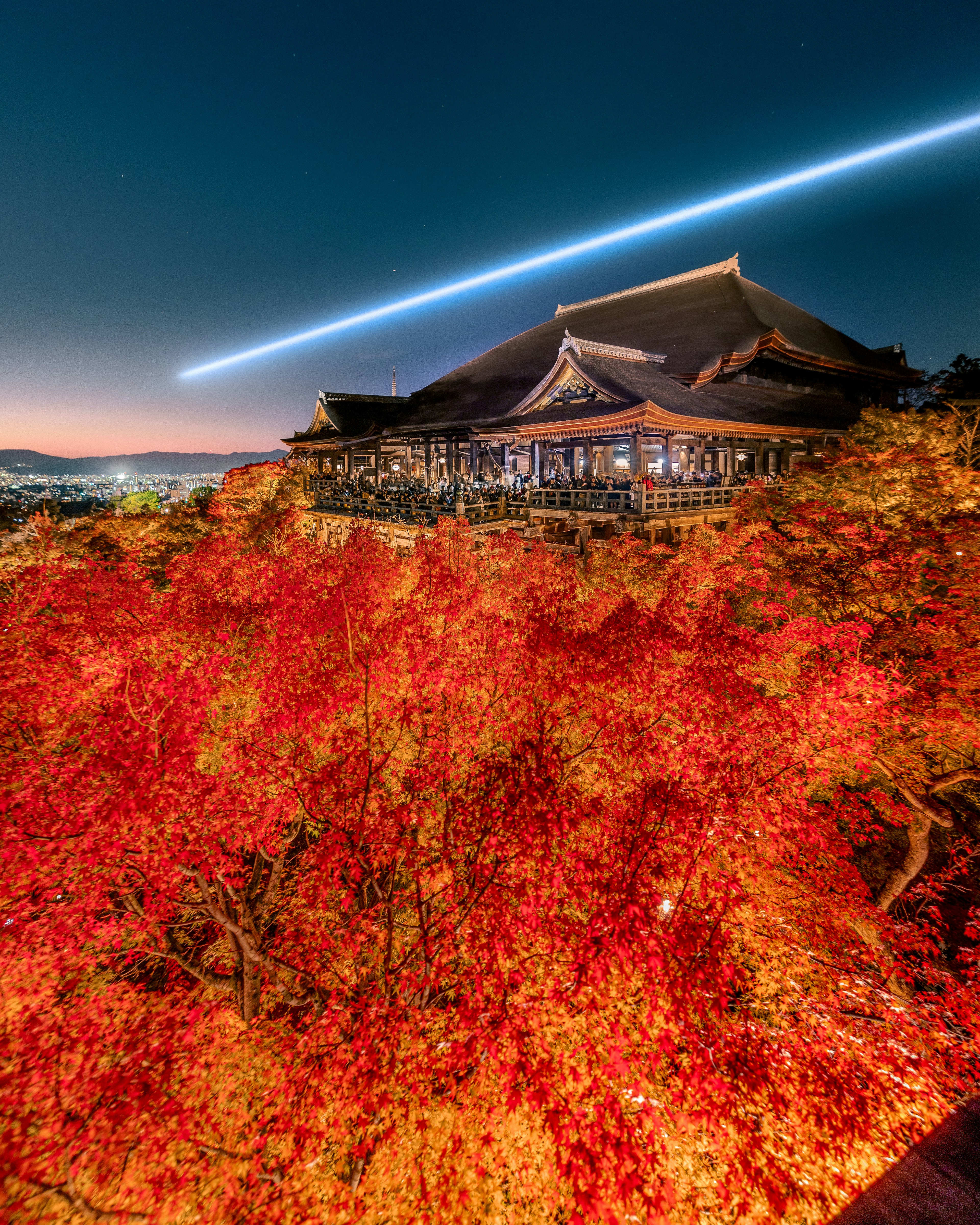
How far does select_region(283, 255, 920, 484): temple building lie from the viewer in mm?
19156

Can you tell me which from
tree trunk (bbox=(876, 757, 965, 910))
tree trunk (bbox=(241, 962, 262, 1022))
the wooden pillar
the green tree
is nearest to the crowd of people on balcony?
the wooden pillar

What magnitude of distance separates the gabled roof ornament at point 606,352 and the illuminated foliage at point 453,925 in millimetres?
11589

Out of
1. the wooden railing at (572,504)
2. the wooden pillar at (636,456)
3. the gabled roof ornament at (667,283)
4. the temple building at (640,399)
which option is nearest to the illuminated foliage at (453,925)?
the wooden railing at (572,504)

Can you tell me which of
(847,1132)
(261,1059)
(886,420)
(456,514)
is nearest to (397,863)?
(261,1059)

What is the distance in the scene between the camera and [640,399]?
1716 cm

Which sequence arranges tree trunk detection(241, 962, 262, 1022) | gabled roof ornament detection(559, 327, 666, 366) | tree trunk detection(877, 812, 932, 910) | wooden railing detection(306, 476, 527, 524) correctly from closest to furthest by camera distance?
tree trunk detection(241, 962, 262, 1022) < tree trunk detection(877, 812, 932, 910) < wooden railing detection(306, 476, 527, 524) < gabled roof ornament detection(559, 327, 666, 366)

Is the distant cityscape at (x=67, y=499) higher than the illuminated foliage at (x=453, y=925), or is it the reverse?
the distant cityscape at (x=67, y=499)

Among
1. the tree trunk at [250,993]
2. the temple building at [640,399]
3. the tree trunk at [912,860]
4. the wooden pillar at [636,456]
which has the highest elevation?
the temple building at [640,399]

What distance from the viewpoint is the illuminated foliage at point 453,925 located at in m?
7.55

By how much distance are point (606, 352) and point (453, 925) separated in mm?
24902

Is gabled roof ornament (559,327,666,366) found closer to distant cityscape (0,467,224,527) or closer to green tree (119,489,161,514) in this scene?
distant cityscape (0,467,224,527)

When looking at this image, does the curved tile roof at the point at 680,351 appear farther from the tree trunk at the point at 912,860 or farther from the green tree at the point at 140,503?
the green tree at the point at 140,503

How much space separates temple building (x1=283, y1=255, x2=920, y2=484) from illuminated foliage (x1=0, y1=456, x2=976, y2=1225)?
9.25 m

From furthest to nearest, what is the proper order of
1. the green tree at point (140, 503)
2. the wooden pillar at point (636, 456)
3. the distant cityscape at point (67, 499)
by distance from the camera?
the green tree at point (140, 503), the distant cityscape at point (67, 499), the wooden pillar at point (636, 456)
